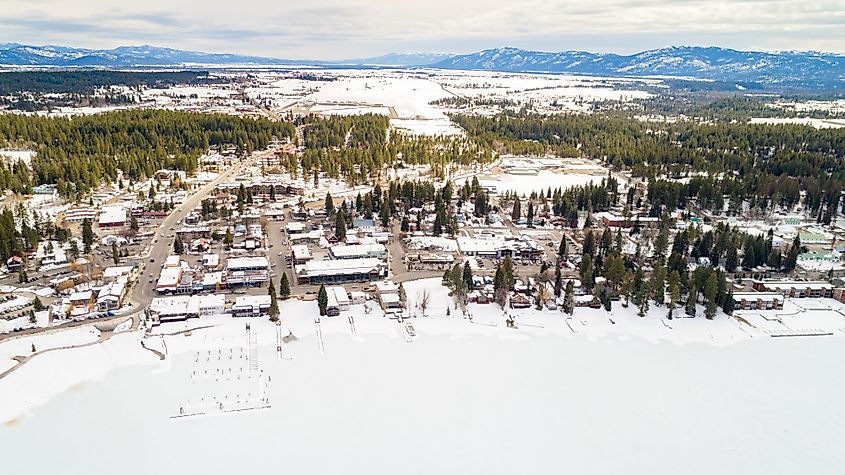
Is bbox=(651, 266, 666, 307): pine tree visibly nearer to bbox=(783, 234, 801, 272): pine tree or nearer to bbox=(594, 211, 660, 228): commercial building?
bbox=(783, 234, 801, 272): pine tree

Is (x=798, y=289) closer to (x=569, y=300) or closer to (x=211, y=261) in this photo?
(x=569, y=300)

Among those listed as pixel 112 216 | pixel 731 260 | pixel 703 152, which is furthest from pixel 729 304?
pixel 703 152

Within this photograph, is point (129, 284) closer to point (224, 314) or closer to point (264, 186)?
point (224, 314)

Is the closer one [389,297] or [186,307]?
[186,307]

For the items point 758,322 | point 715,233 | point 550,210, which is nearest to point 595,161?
point 550,210

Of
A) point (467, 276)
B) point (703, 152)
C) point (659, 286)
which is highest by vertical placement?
point (703, 152)

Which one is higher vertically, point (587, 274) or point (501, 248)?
point (587, 274)

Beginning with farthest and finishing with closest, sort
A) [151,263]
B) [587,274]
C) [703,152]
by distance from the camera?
[703,152] < [151,263] < [587,274]
